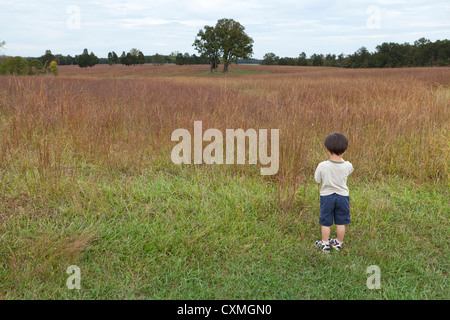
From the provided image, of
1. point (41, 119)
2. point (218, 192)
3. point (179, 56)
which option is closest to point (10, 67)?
point (41, 119)

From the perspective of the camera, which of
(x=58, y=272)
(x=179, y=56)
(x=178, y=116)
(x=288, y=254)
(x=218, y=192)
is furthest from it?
(x=179, y=56)

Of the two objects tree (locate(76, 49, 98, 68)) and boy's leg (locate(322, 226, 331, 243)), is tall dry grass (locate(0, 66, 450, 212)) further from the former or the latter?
tree (locate(76, 49, 98, 68))

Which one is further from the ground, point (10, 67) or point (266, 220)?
point (10, 67)

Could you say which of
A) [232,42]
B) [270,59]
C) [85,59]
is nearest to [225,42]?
[232,42]

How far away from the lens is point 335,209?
105 inches

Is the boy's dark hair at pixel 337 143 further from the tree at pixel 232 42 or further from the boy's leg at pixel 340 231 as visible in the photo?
the tree at pixel 232 42

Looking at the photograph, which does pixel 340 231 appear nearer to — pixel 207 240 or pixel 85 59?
pixel 207 240

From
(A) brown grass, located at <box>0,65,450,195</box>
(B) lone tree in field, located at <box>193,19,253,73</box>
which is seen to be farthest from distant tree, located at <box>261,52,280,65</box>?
(A) brown grass, located at <box>0,65,450,195</box>

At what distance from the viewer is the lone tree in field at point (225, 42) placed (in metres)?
44.4

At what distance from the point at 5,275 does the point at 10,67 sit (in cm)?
3124

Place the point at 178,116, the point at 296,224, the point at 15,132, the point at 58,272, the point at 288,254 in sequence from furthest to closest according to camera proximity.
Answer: the point at 178,116 < the point at 15,132 < the point at 296,224 < the point at 288,254 < the point at 58,272

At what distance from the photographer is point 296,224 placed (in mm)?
3068

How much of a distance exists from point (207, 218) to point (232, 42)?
45379 mm

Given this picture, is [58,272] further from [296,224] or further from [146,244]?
→ [296,224]
